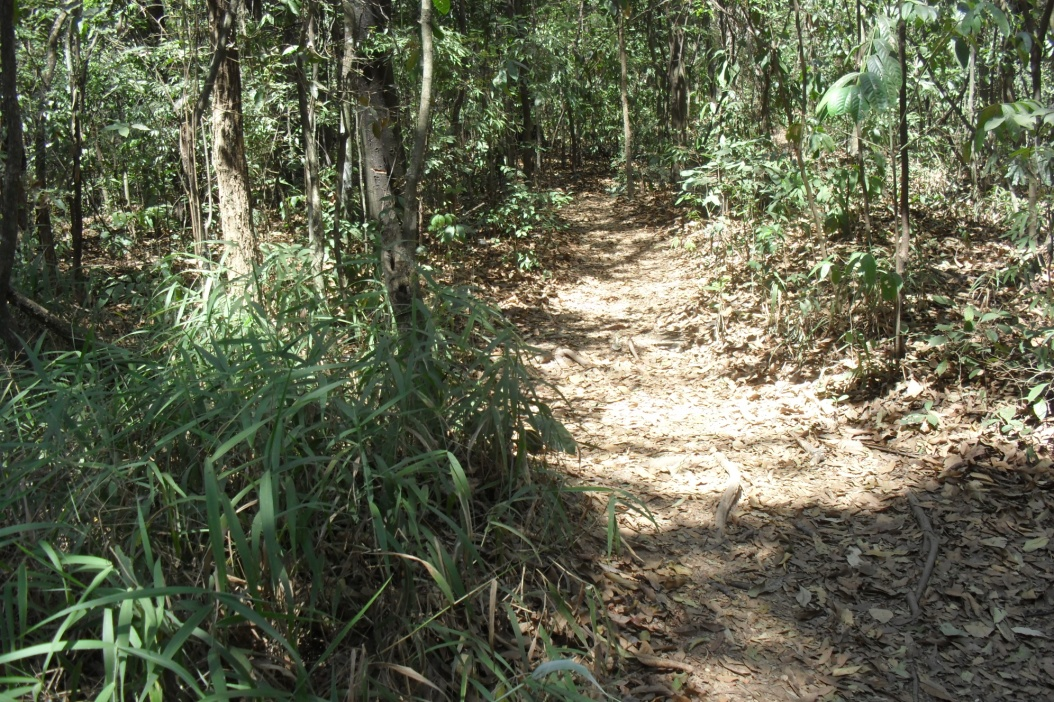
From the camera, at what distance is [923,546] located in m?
3.30

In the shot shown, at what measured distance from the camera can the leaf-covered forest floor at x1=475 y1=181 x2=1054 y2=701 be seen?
8.79 ft

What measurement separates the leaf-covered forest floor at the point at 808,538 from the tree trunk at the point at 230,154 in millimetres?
2483

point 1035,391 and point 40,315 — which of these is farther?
point 40,315

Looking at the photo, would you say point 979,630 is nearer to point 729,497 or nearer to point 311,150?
point 729,497

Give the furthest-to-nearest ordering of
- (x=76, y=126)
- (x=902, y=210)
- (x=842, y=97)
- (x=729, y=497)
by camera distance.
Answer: (x=76, y=126) → (x=902, y=210) → (x=729, y=497) → (x=842, y=97)

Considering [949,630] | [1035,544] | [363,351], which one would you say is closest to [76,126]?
[363,351]

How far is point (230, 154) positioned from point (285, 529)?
3678 millimetres

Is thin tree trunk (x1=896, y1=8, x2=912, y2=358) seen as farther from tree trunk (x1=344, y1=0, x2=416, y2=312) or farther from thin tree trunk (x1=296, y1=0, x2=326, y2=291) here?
thin tree trunk (x1=296, y1=0, x2=326, y2=291)

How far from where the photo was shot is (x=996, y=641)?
280 centimetres

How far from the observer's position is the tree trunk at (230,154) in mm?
5223

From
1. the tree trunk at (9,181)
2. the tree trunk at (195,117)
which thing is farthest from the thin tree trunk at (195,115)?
the tree trunk at (9,181)

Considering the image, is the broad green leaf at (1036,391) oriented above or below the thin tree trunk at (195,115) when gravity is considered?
below

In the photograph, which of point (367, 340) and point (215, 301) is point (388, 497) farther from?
point (215, 301)

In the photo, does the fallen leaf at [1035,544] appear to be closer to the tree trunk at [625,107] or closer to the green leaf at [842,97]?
the green leaf at [842,97]
